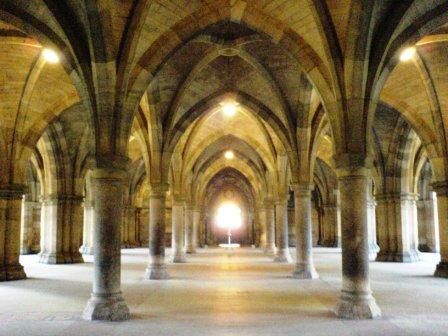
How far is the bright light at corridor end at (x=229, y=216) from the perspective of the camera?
4756 centimetres

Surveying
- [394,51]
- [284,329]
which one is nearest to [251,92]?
[394,51]

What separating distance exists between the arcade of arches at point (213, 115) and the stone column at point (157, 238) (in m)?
0.04

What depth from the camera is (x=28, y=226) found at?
28922 millimetres

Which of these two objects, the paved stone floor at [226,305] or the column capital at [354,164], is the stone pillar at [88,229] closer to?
the paved stone floor at [226,305]

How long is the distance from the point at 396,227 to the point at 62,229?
44.7 ft

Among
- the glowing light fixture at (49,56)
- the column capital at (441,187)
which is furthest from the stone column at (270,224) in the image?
the glowing light fixture at (49,56)

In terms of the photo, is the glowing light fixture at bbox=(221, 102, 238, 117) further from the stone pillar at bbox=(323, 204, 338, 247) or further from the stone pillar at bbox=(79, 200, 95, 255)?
the stone pillar at bbox=(323, 204, 338, 247)

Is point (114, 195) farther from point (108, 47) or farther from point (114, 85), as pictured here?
point (108, 47)

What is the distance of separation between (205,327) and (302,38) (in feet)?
19.5

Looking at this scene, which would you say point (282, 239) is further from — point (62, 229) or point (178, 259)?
point (62, 229)

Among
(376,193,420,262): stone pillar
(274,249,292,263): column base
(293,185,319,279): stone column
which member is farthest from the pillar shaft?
(293,185,319,279): stone column

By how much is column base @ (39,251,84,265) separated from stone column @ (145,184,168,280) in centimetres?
658

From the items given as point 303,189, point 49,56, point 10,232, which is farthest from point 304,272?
point 49,56

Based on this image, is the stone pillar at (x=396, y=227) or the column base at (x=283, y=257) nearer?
the stone pillar at (x=396, y=227)
